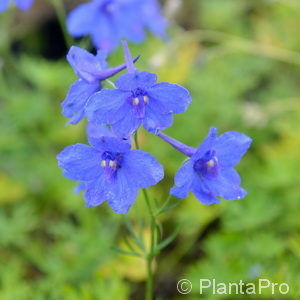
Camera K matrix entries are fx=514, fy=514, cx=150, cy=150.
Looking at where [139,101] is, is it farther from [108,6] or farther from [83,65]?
[108,6]

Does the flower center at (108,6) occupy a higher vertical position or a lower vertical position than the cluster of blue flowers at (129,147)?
higher

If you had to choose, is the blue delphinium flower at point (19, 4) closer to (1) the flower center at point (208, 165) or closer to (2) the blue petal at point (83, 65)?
(2) the blue petal at point (83, 65)

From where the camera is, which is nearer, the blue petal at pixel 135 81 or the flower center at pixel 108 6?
the blue petal at pixel 135 81

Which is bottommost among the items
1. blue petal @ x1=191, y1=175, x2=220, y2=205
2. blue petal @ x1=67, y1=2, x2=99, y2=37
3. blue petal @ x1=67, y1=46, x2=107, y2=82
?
blue petal @ x1=191, y1=175, x2=220, y2=205

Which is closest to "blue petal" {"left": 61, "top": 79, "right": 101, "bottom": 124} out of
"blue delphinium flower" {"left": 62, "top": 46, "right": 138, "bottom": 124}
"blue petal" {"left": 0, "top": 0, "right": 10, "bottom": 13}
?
"blue delphinium flower" {"left": 62, "top": 46, "right": 138, "bottom": 124}
